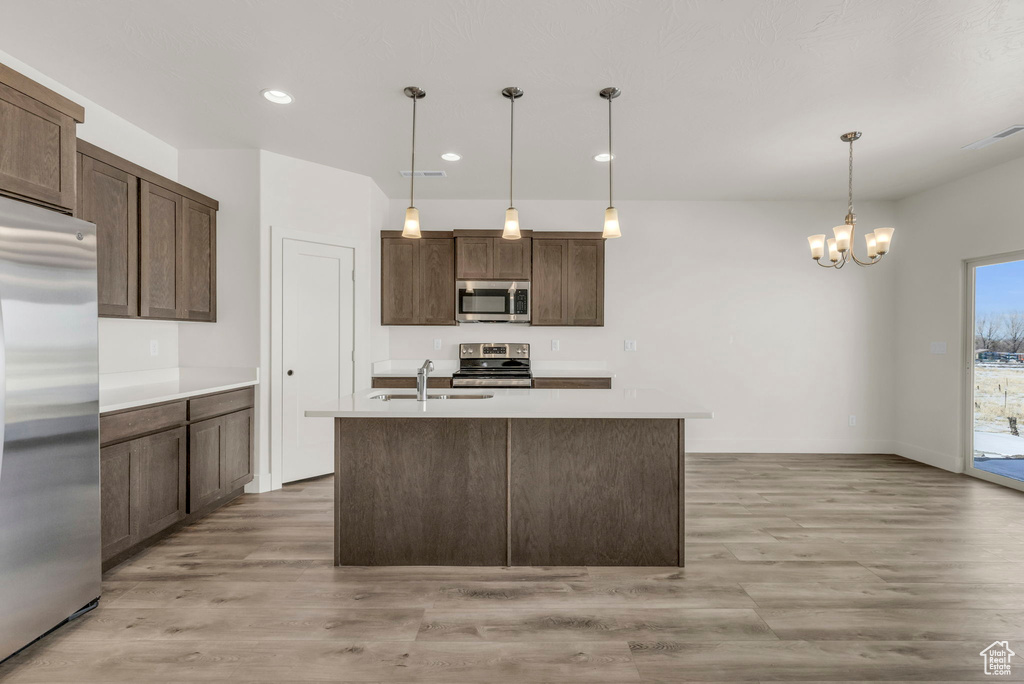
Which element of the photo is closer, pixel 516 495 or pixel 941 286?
pixel 516 495

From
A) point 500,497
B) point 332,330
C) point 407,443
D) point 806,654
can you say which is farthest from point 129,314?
point 806,654

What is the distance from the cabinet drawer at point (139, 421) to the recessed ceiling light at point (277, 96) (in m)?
1.97

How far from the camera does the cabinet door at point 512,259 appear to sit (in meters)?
4.97

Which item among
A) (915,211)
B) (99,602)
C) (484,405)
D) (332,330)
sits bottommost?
(99,602)

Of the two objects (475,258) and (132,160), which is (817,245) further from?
(132,160)

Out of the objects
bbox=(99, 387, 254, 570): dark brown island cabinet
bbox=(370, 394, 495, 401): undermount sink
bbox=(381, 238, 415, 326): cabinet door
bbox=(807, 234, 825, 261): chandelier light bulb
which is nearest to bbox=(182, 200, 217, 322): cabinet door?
bbox=(99, 387, 254, 570): dark brown island cabinet

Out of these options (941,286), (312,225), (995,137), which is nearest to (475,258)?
(312,225)

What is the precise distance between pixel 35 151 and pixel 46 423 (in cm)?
114

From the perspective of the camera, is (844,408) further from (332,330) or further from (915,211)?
(332,330)

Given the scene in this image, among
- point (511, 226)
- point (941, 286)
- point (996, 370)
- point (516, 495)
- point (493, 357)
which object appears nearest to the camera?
point (516, 495)

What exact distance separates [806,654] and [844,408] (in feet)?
13.9

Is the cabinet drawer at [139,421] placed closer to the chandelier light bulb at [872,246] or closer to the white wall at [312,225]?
the white wall at [312,225]

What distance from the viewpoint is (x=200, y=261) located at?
3744 millimetres

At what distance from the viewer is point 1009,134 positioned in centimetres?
349
